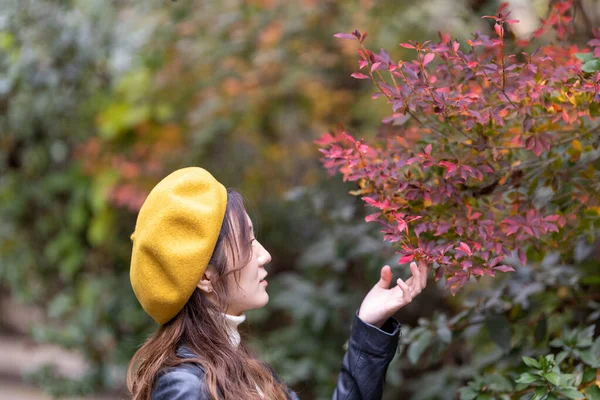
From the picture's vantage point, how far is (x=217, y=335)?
1819 millimetres

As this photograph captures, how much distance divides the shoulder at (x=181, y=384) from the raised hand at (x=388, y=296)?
1.52 feet

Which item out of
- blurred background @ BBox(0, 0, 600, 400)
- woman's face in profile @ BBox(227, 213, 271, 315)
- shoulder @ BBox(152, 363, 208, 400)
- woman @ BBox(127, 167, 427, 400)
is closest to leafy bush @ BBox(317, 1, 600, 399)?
woman @ BBox(127, 167, 427, 400)

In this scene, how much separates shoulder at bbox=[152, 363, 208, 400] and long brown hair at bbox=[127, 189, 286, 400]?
0.03 meters

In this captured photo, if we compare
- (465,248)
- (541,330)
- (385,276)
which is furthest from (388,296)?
(541,330)

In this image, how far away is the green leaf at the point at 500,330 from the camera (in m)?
2.17

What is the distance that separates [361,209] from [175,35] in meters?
1.67

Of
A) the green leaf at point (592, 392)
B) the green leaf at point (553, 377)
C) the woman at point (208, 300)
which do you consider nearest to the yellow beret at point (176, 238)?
the woman at point (208, 300)

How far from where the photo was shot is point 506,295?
7.78ft

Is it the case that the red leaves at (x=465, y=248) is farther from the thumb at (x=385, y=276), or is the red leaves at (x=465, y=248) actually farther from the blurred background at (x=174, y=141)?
the blurred background at (x=174, y=141)

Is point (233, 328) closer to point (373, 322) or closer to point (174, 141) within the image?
point (373, 322)

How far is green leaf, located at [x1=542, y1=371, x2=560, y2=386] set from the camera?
1.69 metres

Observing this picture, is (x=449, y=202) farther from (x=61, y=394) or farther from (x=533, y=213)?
(x=61, y=394)

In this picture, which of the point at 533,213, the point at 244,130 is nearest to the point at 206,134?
the point at 244,130

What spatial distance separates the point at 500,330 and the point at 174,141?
9.74ft
